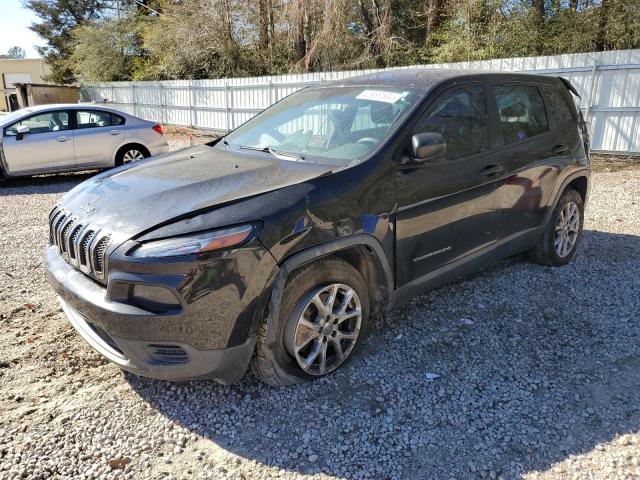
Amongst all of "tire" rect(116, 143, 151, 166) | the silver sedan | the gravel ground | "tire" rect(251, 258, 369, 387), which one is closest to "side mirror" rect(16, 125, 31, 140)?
the silver sedan

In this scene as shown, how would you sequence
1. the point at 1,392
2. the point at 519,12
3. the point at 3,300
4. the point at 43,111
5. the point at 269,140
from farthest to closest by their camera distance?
the point at 519,12
the point at 43,111
the point at 3,300
the point at 269,140
the point at 1,392

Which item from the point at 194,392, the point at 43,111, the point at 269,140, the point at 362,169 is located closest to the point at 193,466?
the point at 194,392

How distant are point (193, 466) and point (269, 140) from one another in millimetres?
2362

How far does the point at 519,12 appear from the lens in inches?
539

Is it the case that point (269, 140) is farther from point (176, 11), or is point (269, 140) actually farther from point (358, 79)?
point (176, 11)

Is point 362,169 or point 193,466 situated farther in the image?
point 362,169

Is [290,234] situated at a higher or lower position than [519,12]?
lower

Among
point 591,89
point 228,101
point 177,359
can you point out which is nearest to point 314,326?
point 177,359

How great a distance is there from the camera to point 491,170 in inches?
152

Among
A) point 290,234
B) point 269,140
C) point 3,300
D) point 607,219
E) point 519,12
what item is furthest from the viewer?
point 519,12

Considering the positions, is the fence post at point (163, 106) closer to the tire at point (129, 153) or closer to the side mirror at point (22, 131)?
the tire at point (129, 153)

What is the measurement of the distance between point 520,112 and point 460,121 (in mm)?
901

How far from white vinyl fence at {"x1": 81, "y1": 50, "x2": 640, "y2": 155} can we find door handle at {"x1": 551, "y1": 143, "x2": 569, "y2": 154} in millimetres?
6393

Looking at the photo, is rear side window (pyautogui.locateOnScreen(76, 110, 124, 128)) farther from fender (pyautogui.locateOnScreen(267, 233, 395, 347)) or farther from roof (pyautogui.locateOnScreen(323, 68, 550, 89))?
fender (pyautogui.locateOnScreen(267, 233, 395, 347))
